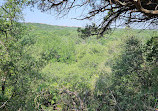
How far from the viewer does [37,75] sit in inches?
332

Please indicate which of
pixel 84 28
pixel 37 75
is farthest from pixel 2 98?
pixel 84 28

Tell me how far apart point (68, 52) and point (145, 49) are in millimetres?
28590

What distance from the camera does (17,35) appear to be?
7184 millimetres

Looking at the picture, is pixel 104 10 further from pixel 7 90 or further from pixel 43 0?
pixel 7 90

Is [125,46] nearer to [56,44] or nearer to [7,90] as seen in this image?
[7,90]

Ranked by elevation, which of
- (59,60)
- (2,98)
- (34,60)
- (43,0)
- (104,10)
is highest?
(43,0)

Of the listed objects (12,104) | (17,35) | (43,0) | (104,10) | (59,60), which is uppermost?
(43,0)

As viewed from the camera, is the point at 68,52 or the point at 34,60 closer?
the point at 34,60

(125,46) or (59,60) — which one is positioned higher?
(125,46)

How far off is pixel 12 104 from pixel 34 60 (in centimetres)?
295

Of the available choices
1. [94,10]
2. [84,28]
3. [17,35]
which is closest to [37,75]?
[17,35]

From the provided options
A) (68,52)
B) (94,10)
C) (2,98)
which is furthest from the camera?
(68,52)

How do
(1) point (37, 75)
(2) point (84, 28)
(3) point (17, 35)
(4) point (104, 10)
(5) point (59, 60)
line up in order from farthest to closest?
(5) point (59, 60), (1) point (37, 75), (3) point (17, 35), (2) point (84, 28), (4) point (104, 10)

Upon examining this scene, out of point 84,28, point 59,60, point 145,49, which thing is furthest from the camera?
point 59,60
